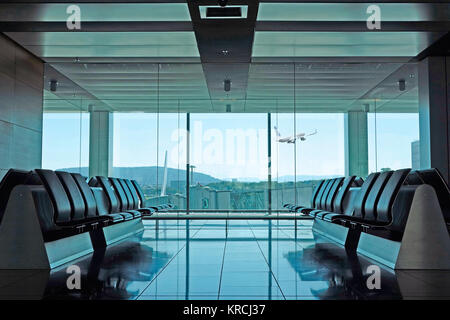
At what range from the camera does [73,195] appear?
3.68 metres

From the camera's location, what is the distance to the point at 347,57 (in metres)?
7.20

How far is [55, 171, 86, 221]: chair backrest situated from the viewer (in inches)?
142

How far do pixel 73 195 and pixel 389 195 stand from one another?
8.51 feet

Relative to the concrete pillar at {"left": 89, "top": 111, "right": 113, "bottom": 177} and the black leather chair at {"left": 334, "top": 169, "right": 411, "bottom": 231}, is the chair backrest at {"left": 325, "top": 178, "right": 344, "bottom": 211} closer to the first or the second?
the black leather chair at {"left": 334, "top": 169, "right": 411, "bottom": 231}

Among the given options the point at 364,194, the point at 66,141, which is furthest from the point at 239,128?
the point at 364,194

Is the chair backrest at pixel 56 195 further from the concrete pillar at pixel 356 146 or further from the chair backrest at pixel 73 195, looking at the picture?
the concrete pillar at pixel 356 146

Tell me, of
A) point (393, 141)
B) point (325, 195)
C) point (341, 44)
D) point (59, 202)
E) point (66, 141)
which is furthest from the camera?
point (66, 141)

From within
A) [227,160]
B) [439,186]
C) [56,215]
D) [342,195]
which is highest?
[227,160]

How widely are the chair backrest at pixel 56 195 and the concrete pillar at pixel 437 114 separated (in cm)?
565

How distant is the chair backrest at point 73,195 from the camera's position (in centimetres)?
361

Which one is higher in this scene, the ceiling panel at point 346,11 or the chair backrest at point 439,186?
the ceiling panel at point 346,11

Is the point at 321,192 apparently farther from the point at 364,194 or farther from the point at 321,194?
the point at 364,194

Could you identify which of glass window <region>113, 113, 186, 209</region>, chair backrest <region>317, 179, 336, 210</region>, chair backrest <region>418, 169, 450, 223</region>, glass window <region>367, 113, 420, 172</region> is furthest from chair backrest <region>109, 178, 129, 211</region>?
glass window <region>367, 113, 420, 172</region>

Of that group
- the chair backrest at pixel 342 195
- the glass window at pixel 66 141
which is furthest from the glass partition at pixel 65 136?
the chair backrest at pixel 342 195
